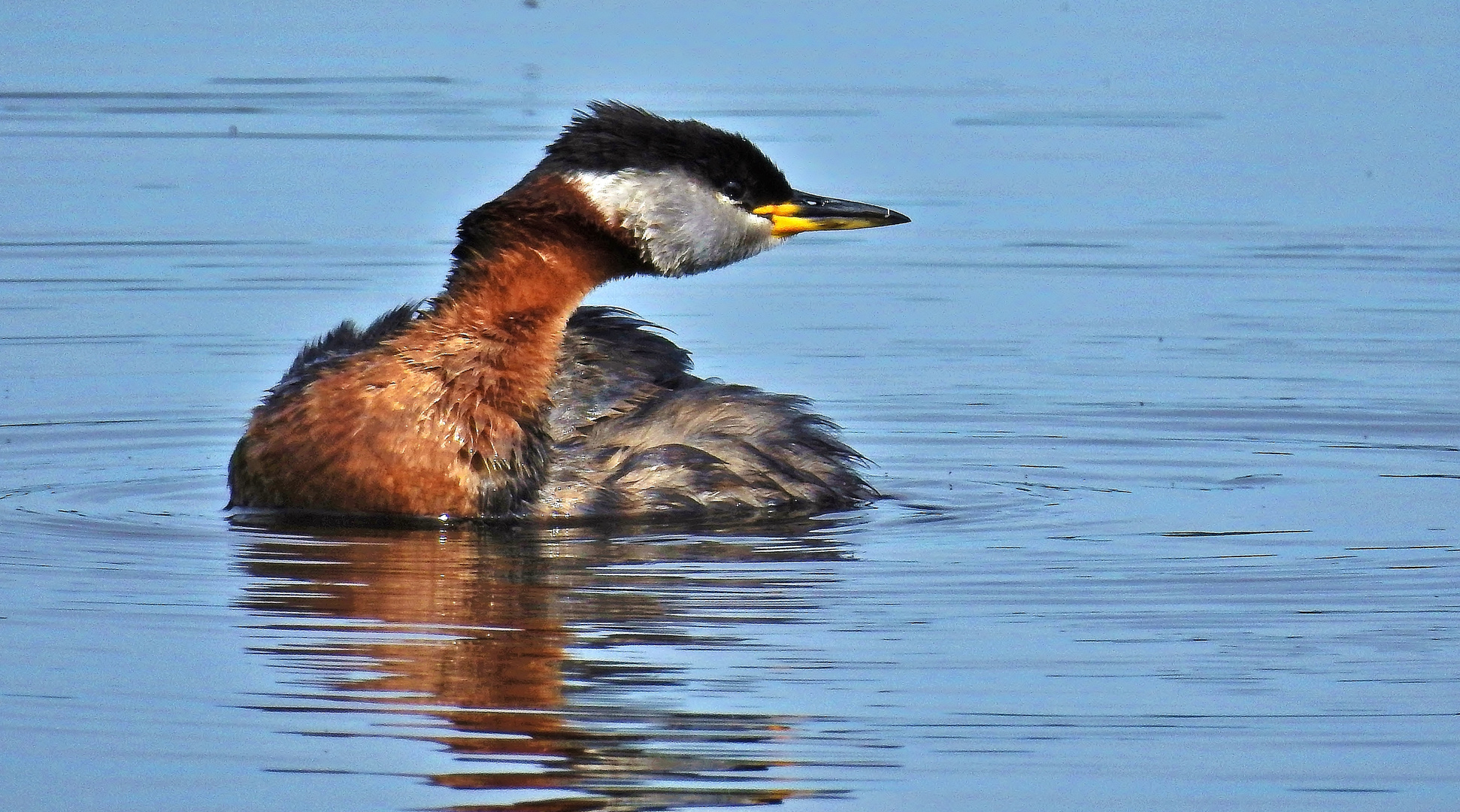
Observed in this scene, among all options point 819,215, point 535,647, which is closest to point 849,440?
point 819,215

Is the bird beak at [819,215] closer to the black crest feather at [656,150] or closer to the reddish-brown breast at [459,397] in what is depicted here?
the black crest feather at [656,150]

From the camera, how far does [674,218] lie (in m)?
9.11

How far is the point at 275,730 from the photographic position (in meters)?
6.23

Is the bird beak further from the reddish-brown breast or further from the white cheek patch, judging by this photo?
the reddish-brown breast

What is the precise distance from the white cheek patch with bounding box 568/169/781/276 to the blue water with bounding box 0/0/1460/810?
105 centimetres

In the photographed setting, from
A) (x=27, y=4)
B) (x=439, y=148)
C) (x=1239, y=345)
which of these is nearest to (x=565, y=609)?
(x=1239, y=345)

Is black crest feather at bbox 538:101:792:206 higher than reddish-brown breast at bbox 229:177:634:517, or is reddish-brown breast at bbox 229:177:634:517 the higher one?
black crest feather at bbox 538:101:792:206

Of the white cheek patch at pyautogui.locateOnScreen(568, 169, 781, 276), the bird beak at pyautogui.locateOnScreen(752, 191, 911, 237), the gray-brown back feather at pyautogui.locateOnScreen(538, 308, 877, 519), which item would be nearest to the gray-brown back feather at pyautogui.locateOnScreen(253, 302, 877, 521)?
the gray-brown back feather at pyautogui.locateOnScreen(538, 308, 877, 519)

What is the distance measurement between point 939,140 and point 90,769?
1114 cm

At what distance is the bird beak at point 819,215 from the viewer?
30.9ft

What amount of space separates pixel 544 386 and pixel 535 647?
2.13m

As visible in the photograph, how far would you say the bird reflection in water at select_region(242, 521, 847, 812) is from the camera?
590 cm

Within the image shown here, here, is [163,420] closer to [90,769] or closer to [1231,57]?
[90,769]

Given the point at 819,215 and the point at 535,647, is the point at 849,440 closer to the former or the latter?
the point at 819,215
